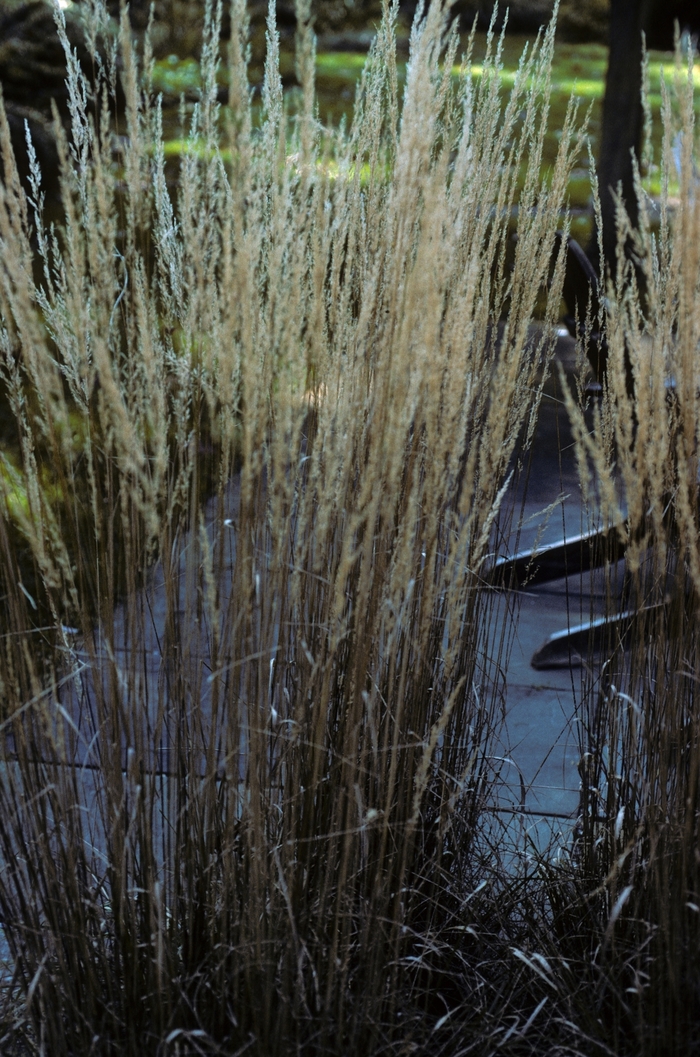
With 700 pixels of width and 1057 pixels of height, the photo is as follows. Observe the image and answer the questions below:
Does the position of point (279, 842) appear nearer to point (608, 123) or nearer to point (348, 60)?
point (608, 123)

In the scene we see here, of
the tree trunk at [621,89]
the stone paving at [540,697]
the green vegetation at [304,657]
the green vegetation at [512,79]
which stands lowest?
the stone paving at [540,697]

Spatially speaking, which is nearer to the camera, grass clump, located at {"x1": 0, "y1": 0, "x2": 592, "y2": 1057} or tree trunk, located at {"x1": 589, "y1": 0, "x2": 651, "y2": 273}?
grass clump, located at {"x1": 0, "y1": 0, "x2": 592, "y2": 1057}

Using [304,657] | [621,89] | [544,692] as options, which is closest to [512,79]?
[621,89]

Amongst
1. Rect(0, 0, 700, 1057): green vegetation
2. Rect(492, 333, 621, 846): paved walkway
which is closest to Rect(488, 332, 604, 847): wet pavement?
Rect(492, 333, 621, 846): paved walkway

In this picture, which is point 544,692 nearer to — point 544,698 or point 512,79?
point 544,698

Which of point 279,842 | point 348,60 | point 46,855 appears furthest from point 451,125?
point 348,60

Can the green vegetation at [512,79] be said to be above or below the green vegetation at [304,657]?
above

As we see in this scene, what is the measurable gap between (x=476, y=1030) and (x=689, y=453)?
747mm

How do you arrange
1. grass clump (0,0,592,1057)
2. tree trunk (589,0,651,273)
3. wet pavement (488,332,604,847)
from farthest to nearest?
tree trunk (589,0,651,273)
wet pavement (488,332,604,847)
grass clump (0,0,592,1057)

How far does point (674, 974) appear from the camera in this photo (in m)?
1.16

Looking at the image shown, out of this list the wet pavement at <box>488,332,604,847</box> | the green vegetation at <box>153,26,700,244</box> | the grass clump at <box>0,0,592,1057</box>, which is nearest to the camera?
the grass clump at <box>0,0,592,1057</box>

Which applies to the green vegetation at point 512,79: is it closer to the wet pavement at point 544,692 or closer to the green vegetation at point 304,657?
the wet pavement at point 544,692

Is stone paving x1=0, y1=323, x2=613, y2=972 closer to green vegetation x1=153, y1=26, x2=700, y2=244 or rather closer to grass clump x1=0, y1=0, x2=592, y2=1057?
grass clump x1=0, y1=0, x2=592, y2=1057

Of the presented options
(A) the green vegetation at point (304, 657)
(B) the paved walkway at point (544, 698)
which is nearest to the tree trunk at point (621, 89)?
(B) the paved walkway at point (544, 698)
